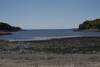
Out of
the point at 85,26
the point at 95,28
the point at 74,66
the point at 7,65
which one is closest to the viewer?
the point at 74,66

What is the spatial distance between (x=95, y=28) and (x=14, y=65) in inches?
5181

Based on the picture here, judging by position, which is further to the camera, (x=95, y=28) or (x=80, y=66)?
(x=95, y=28)

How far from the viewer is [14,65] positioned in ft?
65.6

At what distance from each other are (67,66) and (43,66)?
1609 millimetres

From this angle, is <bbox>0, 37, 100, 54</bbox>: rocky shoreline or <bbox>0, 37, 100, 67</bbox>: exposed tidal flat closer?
<bbox>0, 37, 100, 67</bbox>: exposed tidal flat

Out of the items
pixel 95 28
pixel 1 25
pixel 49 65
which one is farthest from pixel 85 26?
pixel 49 65

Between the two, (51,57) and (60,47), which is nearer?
(51,57)

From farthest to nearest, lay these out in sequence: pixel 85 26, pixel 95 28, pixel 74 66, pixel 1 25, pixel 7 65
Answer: pixel 85 26
pixel 95 28
pixel 1 25
pixel 7 65
pixel 74 66

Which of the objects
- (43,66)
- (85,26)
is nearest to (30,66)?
(43,66)

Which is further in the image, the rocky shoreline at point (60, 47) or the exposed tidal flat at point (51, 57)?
the rocky shoreline at point (60, 47)

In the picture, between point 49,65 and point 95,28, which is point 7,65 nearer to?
point 49,65

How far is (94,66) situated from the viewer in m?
19.0

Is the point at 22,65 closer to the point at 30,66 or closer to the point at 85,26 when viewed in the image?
the point at 30,66

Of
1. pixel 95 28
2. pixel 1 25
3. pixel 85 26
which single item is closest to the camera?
pixel 1 25
